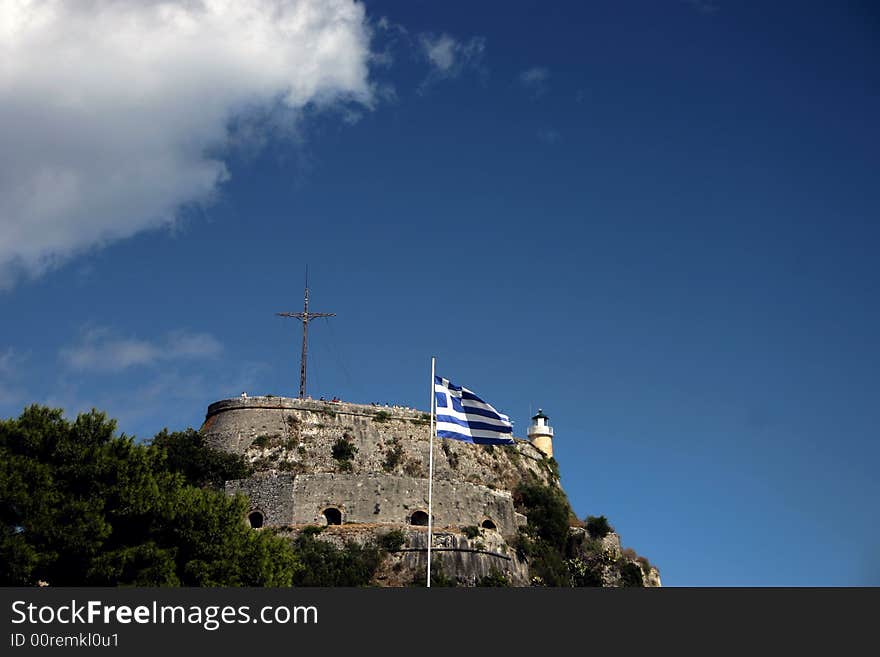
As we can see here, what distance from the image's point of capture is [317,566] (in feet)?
188

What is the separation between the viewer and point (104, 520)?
4247 centimetres

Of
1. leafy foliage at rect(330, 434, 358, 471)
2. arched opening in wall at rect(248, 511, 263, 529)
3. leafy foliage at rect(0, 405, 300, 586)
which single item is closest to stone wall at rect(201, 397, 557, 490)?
leafy foliage at rect(330, 434, 358, 471)

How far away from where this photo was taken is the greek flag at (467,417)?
4159 cm

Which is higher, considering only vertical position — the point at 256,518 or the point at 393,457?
the point at 393,457

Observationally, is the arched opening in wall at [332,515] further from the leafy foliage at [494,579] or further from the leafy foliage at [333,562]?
the leafy foliage at [494,579]

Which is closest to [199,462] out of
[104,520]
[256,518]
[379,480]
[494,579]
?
[256,518]

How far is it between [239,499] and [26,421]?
9146 mm

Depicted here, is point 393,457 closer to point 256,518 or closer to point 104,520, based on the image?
point 256,518

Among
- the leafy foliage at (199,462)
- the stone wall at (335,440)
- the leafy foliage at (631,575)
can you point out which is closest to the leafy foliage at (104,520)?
the leafy foliage at (199,462)

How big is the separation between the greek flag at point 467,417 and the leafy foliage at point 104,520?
997cm

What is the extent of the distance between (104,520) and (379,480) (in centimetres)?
2391

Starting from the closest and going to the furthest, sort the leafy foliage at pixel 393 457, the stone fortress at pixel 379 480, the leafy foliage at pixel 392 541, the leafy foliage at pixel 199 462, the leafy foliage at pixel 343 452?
the leafy foliage at pixel 392 541
the stone fortress at pixel 379 480
the leafy foliage at pixel 199 462
the leafy foliage at pixel 343 452
the leafy foliage at pixel 393 457

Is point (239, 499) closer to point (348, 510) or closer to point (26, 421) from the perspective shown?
point (26, 421)

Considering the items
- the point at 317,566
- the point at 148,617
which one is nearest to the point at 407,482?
the point at 317,566
